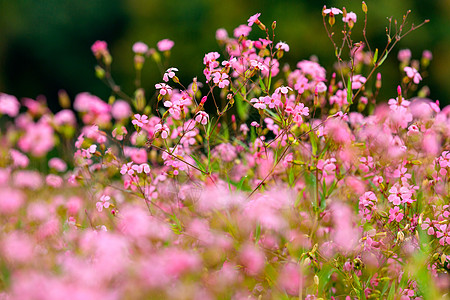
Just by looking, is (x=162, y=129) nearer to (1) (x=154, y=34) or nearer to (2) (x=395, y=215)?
(2) (x=395, y=215)

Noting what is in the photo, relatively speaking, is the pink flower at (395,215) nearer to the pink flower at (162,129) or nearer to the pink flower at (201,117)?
the pink flower at (201,117)

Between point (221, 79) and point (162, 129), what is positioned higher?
point (221, 79)

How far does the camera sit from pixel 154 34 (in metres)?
12.2

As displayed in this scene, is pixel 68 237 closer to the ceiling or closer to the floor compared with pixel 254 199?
closer to the floor

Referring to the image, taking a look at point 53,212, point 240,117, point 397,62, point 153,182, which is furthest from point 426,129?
point 397,62

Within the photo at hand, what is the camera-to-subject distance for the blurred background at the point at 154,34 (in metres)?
10.8

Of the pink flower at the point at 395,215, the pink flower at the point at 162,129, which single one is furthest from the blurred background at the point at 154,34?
the pink flower at the point at 162,129

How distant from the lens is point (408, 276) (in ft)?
6.42

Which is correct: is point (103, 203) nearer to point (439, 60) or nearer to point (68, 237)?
point (68, 237)

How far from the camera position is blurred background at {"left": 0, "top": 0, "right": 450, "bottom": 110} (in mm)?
10781

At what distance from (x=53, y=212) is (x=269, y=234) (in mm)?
1278

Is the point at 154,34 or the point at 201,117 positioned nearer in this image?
the point at 201,117

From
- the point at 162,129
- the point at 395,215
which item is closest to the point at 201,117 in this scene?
the point at 162,129

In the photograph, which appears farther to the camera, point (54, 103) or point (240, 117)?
point (54, 103)
